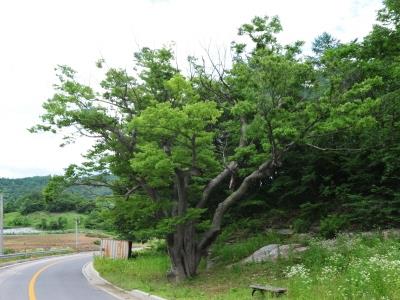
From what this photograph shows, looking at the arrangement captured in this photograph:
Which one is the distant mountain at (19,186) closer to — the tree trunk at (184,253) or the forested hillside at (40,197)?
the forested hillside at (40,197)

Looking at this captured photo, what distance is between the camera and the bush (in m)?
18.7

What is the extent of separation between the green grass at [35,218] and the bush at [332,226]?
102463 millimetres

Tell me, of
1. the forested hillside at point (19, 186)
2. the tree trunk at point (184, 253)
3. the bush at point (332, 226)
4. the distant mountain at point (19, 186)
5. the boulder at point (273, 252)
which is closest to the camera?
the boulder at point (273, 252)

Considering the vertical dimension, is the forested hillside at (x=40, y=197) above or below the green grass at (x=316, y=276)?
above

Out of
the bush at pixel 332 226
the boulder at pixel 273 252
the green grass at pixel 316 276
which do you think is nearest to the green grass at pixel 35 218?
the green grass at pixel 316 276

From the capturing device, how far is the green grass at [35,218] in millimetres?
115625

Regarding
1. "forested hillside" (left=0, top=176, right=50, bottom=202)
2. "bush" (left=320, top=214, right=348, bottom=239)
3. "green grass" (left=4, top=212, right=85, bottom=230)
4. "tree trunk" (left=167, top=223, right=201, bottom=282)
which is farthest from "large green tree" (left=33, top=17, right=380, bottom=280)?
"forested hillside" (left=0, top=176, right=50, bottom=202)

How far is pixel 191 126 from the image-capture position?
17.1 meters

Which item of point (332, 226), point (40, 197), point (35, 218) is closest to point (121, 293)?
point (332, 226)

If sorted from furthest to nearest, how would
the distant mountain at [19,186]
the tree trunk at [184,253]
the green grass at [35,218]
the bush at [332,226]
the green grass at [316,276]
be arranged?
the distant mountain at [19,186]
the green grass at [35,218]
the tree trunk at [184,253]
the bush at [332,226]
the green grass at [316,276]

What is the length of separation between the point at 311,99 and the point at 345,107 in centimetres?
206

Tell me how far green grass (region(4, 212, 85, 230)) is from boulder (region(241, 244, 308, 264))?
332 feet

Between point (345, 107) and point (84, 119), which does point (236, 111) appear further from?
point (84, 119)

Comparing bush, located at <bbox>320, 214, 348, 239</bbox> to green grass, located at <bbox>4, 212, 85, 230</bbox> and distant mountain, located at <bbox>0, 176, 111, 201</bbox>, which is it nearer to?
green grass, located at <bbox>4, 212, 85, 230</bbox>
